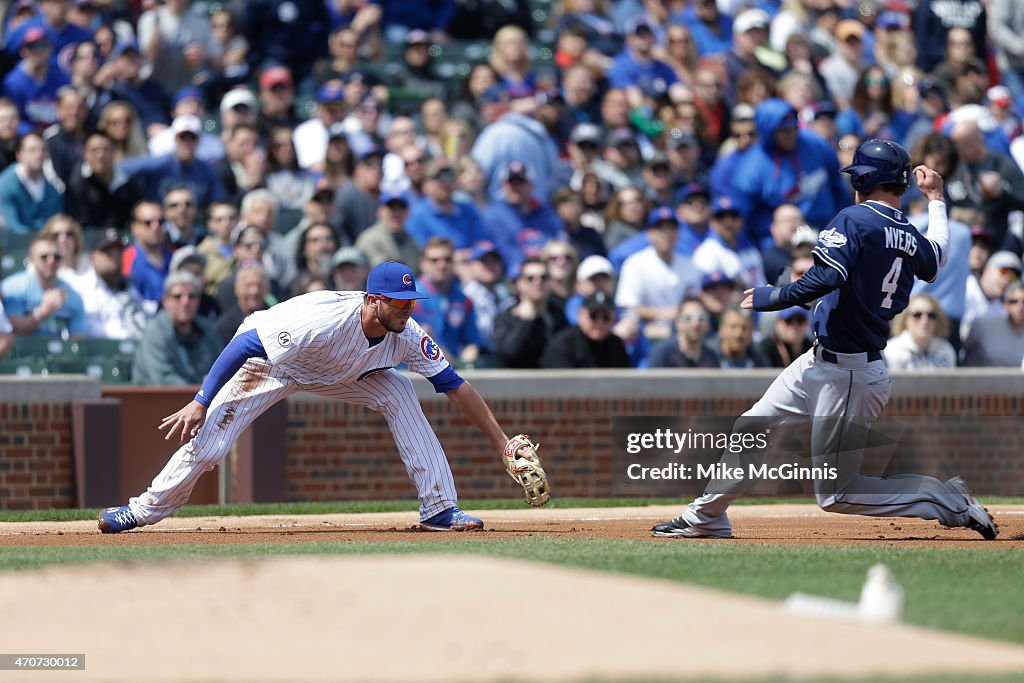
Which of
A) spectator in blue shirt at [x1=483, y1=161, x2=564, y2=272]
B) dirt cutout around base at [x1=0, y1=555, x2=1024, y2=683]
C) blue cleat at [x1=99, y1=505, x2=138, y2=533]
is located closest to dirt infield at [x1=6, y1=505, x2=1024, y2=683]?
dirt cutout around base at [x1=0, y1=555, x2=1024, y2=683]

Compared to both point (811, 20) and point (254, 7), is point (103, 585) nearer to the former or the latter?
point (254, 7)

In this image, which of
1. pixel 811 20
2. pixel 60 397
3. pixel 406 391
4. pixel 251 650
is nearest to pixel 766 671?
pixel 251 650

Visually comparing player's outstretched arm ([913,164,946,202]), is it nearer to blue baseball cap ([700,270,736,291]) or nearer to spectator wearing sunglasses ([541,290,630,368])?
spectator wearing sunglasses ([541,290,630,368])

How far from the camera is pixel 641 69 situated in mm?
18578

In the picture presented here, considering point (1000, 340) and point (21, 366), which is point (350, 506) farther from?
point (1000, 340)

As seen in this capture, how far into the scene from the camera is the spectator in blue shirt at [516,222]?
52.0 feet

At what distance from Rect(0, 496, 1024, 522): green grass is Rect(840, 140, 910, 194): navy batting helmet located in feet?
15.1

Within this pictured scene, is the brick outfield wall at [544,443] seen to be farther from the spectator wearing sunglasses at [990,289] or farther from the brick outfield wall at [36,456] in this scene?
the brick outfield wall at [36,456]

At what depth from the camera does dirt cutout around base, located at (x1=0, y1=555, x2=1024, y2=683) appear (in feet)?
18.7

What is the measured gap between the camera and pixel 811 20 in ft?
68.6

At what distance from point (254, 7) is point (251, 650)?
1267 cm

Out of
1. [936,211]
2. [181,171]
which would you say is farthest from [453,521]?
[181,171]

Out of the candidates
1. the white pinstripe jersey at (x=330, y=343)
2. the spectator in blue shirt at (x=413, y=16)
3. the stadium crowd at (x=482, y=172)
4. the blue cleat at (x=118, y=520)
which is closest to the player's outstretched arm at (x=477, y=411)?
the white pinstripe jersey at (x=330, y=343)

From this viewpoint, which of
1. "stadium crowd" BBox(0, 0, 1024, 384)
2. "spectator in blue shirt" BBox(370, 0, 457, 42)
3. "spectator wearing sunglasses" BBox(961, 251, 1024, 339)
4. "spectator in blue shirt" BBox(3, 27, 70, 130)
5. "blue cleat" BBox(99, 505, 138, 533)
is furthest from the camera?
"spectator in blue shirt" BBox(370, 0, 457, 42)
